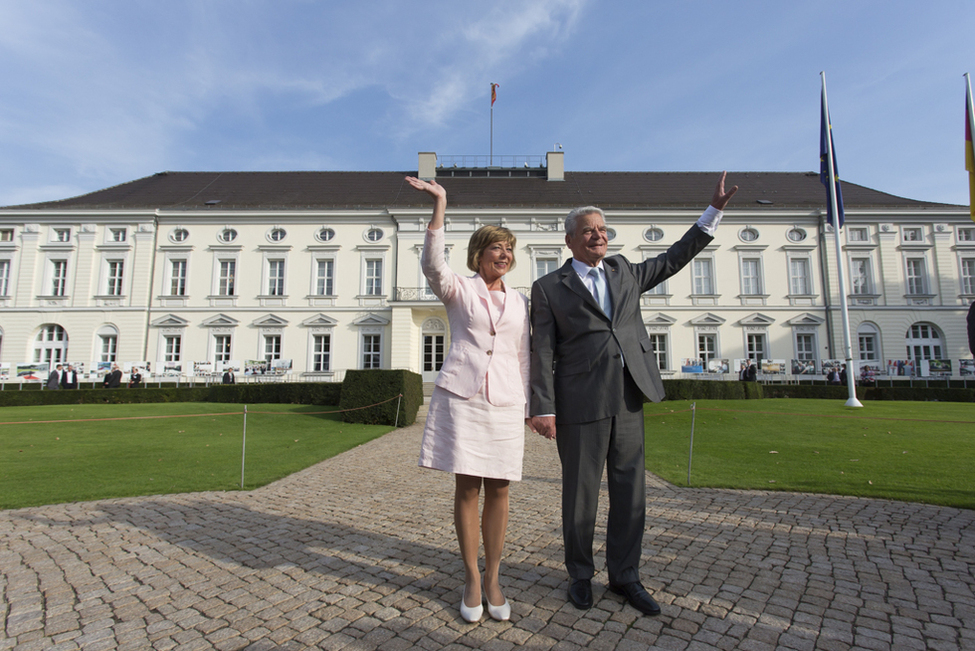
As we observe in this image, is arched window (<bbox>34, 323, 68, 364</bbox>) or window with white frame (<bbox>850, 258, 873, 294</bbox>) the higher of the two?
window with white frame (<bbox>850, 258, 873, 294</bbox>)

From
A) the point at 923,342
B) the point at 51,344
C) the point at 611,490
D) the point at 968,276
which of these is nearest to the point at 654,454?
the point at 611,490

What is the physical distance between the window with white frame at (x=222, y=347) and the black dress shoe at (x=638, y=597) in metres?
27.7

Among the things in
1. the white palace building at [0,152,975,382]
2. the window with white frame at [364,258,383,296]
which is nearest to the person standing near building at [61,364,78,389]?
the white palace building at [0,152,975,382]

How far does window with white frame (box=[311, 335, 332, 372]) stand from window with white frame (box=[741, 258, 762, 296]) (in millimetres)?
22224

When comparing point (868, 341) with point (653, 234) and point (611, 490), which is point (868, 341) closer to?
point (653, 234)

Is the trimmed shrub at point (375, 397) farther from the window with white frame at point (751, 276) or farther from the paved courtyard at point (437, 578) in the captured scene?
the window with white frame at point (751, 276)

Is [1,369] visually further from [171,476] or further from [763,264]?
[763,264]

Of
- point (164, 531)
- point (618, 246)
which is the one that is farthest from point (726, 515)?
point (618, 246)

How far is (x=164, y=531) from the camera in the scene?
3.88 metres

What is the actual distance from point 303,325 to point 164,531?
78.7 feet

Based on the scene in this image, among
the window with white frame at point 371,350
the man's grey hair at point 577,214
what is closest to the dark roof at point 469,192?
the window with white frame at point 371,350

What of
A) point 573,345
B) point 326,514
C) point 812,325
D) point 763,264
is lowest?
point 326,514

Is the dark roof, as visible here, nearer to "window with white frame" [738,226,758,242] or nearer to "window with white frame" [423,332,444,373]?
"window with white frame" [738,226,758,242]

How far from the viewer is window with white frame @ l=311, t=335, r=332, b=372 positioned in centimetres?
2656
